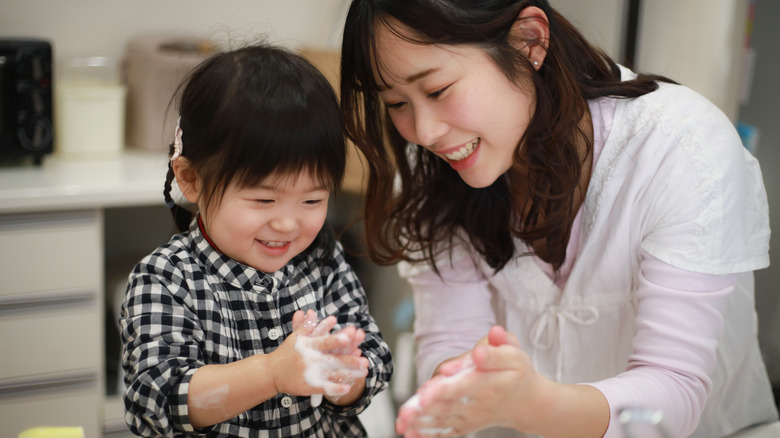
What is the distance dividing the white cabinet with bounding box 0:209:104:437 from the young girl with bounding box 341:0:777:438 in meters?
0.91

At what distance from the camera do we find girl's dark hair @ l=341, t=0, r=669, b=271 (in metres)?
1.01

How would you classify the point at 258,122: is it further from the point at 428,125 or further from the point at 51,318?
the point at 51,318

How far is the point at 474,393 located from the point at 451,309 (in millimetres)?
570

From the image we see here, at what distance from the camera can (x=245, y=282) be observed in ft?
3.11

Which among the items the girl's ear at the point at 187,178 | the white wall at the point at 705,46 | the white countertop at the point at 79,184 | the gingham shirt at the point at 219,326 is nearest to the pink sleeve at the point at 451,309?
the gingham shirt at the point at 219,326

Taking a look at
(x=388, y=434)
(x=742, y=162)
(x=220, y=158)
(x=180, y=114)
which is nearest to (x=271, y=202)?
(x=220, y=158)

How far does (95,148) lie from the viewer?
2148 mm

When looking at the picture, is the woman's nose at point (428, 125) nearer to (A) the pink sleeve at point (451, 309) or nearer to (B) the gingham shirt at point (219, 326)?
(B) the gingham shirt at point (219, 326)

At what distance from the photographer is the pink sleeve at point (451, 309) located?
1.30 meters

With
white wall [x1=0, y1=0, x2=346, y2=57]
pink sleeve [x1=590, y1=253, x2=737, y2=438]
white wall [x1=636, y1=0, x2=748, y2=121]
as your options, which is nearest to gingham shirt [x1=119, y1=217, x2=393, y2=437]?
pink sleeve [x1=590, y1=253, x2=737, y2=438]

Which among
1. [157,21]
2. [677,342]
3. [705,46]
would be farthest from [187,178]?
[157,21]

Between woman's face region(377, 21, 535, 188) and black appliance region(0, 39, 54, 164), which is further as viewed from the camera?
black appliance region(0, 39, 54, 164)

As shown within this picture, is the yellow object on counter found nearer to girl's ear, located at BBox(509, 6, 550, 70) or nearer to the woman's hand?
the woman's hand

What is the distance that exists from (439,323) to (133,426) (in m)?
0.60
